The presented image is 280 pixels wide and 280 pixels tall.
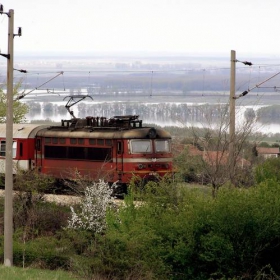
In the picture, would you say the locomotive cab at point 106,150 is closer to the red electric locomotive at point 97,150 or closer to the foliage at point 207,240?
the red electric locomotive at point 97,150

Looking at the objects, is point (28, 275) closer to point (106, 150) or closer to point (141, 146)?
point (106, 150)

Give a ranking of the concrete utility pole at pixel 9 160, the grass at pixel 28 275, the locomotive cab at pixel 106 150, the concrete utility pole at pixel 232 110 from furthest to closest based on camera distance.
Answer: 1. the locomotive cab at pixel 106 150
2. the concrete utility pole at pixel 232 110
3. the concrete utility pole at pixel 9 160
4. the grass at pixel 28 275

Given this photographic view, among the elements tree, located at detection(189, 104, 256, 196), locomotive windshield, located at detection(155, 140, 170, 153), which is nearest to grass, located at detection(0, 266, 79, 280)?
tree, located at detection(189, 104, 256, 196)

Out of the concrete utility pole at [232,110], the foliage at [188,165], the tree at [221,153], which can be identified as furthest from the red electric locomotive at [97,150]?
the foliage at [188,165]

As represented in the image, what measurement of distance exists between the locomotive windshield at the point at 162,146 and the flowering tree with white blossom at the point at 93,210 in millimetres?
5965

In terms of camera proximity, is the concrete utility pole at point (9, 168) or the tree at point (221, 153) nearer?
the concrete utility pole at point (9, 168)

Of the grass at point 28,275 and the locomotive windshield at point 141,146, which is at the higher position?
the locomotive windshield at point 141,146

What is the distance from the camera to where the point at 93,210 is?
34562mm

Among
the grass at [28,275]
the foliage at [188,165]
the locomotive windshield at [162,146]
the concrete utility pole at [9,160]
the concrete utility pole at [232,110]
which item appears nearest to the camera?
the grass at [28,275]

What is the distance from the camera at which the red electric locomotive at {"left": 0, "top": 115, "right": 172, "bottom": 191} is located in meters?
40.0

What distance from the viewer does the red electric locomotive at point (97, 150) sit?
131 ft

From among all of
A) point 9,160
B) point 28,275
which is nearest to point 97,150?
point 9,160

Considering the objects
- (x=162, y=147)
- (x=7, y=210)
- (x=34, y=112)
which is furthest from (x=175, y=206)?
(x=34, y=112)

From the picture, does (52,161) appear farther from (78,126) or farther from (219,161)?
(219,161)
